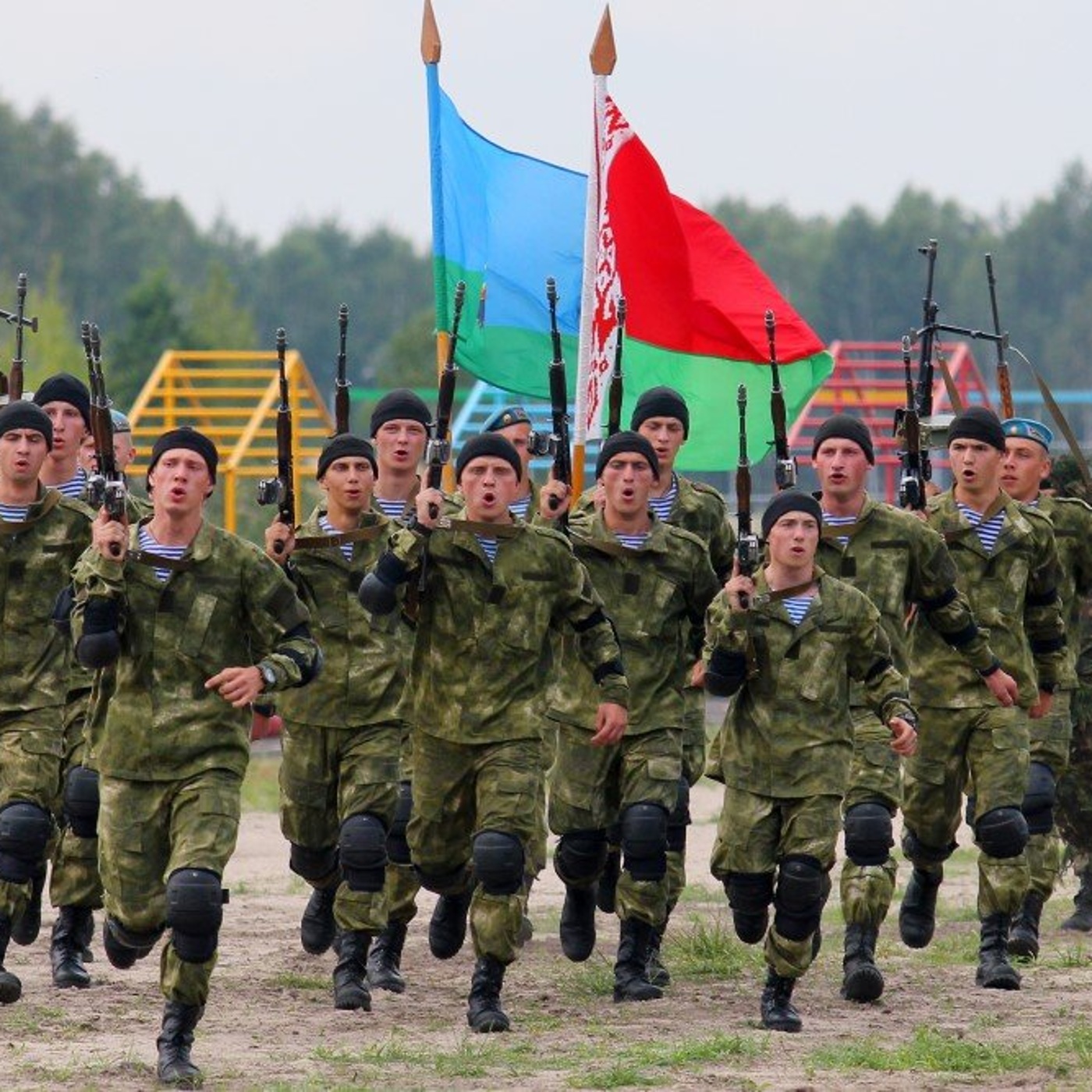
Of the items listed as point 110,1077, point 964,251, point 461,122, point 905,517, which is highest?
point 964,251

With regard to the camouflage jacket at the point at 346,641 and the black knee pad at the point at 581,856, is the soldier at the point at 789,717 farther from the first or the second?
the camouflage jacket at the point at 346,641

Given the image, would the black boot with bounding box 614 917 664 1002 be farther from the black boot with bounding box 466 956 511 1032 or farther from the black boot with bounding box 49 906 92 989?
the black boot with bounding box 49 906 92 989

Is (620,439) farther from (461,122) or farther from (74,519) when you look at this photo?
(461,122)

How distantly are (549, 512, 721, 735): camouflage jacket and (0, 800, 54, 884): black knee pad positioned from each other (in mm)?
2285

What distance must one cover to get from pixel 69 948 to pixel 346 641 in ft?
5.85

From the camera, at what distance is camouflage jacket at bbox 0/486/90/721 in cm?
1180

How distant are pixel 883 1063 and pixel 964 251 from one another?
12899 centimetres

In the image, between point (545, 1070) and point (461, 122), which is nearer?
point (545, 1070)

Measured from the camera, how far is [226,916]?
15375 millimetres

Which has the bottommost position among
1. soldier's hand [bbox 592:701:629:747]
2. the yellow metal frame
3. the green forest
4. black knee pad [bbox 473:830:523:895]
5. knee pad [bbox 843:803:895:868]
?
black knee pad [bbox 473:830:523:895]

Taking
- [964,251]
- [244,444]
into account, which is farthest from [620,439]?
[964,251]

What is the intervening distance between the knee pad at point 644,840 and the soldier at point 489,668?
0.64 meters

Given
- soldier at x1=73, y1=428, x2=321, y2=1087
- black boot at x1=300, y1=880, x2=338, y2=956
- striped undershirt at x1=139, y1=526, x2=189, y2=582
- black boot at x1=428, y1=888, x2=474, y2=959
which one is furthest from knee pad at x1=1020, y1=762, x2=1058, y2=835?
striped undershirt at x1=139, y1=526, x2=189, y2=582

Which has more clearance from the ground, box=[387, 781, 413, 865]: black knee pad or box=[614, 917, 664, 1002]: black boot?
box=[387, 781, 413, 865]: black knee pad
